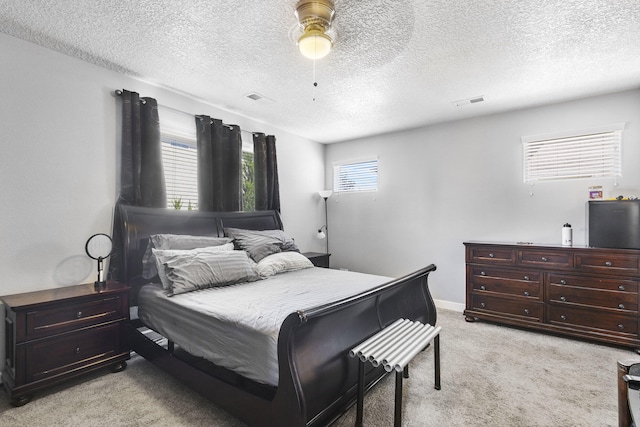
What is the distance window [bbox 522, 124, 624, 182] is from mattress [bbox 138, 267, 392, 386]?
2.53 metres

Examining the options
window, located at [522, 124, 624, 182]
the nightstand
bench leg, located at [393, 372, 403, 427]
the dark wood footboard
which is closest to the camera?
the dark wood footboard

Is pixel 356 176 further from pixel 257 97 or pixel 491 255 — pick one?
pixel 491 255

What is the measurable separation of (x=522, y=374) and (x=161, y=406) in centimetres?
269

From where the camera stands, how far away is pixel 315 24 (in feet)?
6.34

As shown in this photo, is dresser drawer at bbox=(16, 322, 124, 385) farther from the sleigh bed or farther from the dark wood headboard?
the dark wood headboard

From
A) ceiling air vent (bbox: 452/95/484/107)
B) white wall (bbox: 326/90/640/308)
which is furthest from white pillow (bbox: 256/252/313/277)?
ceiling air vent (bbox: 452/95/484/107)

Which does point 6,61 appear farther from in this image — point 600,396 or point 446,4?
point 600,396

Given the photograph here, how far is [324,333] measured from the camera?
1.66 meters

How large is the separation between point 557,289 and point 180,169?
14.0ft

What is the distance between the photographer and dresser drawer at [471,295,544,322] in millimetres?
3233

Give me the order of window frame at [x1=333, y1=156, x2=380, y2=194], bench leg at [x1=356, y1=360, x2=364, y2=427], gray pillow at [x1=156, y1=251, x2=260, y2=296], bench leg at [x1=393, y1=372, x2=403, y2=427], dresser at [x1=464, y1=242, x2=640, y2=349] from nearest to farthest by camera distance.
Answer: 1. bench leg at [x1=393, y1=372, x2=403, y2=427]
2. bench leg at [x1=356, y1=360, x2=364, y2=427]
3. gray pillow at [x1=156, y1=251, x2=260, y2=296]
4. dresser at [x1=464, y1=242, x2=640, y2=349]
5. window frame at [x1=333, y1=156, x2=380, y2=194]

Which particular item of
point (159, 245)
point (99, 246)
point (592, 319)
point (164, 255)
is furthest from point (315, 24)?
point (592, 319)

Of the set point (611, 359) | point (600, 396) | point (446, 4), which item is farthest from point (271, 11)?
point (611, 359)

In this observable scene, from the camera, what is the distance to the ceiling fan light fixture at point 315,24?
1.84 metres
